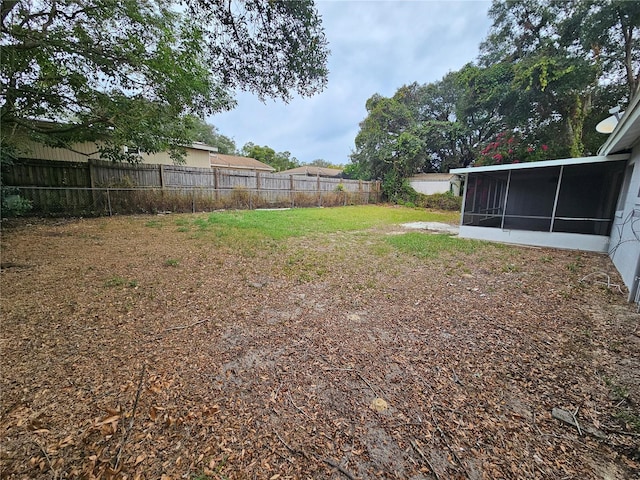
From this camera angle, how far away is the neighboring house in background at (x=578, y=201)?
4.34 meters

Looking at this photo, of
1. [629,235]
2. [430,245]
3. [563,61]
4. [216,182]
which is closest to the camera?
[629,235]

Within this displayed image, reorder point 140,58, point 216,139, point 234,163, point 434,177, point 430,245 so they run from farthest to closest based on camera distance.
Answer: point 216,139 < point 234,163 < point 434,177 < point 430,245 < point 140,58

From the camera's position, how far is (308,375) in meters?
2.03

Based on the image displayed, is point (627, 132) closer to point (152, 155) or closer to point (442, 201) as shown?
point (442, 201)

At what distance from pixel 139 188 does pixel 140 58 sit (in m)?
5.10

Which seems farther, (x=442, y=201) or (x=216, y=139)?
(x=216, y=139)

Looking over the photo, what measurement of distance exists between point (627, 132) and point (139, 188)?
469 inches

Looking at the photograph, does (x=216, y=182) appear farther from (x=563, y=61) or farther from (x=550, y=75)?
(x=563, y=61)

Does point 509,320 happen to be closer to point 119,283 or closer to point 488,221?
point 119,283

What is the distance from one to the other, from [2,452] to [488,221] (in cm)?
1188

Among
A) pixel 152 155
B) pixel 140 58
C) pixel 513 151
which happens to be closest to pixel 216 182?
pixel 152 155

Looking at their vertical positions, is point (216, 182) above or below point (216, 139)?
below

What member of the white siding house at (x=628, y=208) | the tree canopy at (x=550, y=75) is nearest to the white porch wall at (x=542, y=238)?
the white siding house at (x=628, y=208)

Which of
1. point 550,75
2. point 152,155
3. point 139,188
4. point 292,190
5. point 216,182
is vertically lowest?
point 139,188
